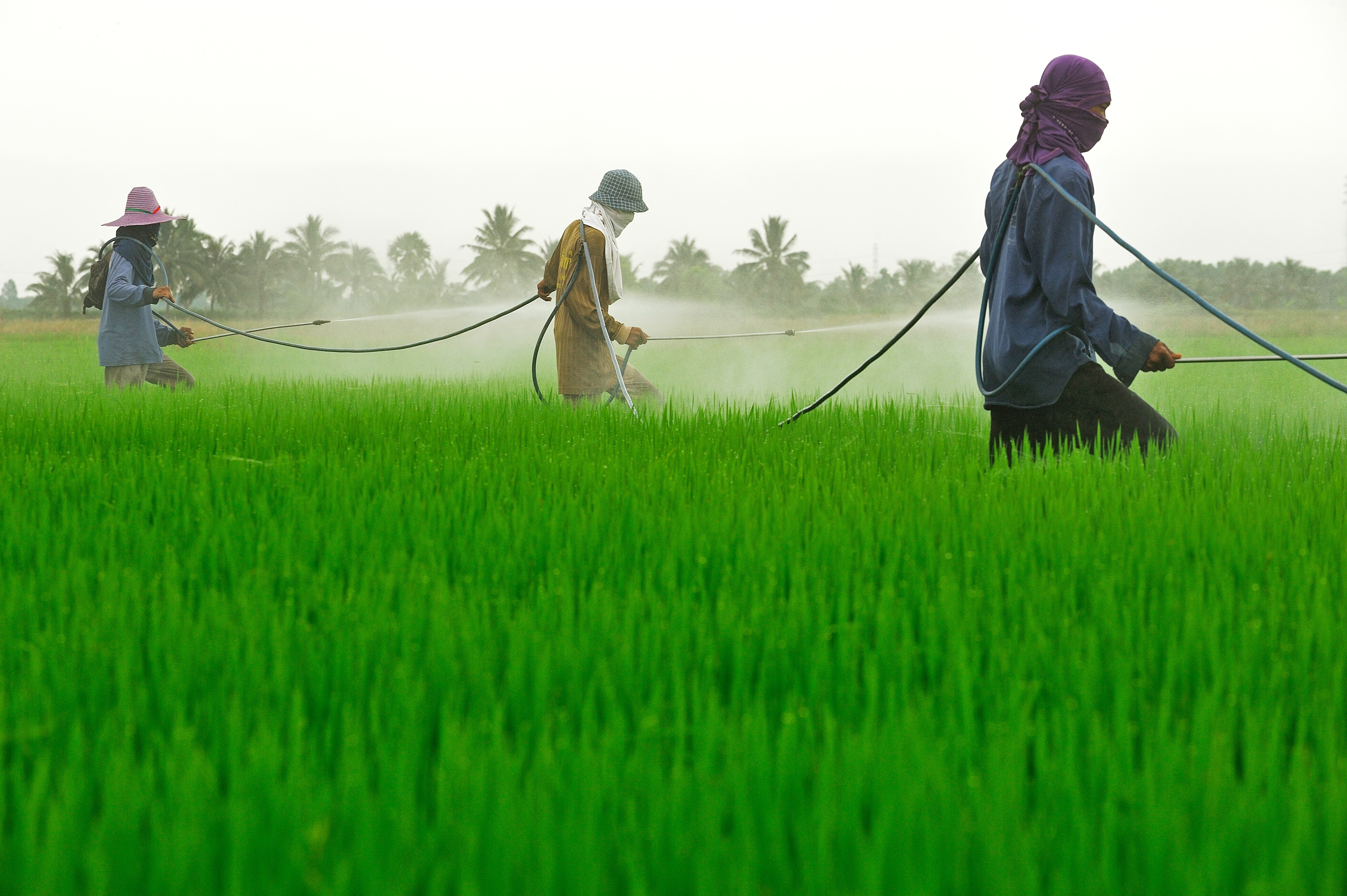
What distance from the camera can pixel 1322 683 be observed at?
147cm

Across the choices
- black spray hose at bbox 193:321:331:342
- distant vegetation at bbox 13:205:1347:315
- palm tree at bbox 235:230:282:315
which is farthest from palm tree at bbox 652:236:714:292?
black spray hose at bbox 193:321:331:342

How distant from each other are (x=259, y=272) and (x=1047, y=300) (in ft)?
199

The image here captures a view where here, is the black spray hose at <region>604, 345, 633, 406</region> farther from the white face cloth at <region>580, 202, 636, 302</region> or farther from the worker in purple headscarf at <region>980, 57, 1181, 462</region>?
the worker in purple headscarf at <region>980, 57, 1181, 462</region>

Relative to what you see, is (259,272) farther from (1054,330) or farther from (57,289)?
(1054,330)

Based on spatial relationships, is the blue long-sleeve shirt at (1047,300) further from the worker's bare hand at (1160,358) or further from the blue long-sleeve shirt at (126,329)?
the blue long-sleeve shirt at (126,329)

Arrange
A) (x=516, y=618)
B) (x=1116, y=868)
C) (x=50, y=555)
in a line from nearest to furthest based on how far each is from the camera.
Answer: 1. (x=1116, y=868)
2. (x=516, y=618)
3. (x=50, y=555)

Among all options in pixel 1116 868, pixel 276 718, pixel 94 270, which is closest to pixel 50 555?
pixel 276 718

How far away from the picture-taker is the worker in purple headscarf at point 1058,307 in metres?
3.58

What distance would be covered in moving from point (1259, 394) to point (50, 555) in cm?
975

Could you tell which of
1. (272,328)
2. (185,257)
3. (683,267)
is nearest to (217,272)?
(185,257)

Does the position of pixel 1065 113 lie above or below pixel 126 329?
above

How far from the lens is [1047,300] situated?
3811 mm

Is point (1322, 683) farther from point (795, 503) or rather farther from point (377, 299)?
point (377, 299)

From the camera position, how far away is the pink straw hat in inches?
251
